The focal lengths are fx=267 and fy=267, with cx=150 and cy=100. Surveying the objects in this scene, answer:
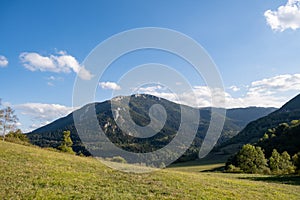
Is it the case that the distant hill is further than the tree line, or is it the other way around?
the distant hill

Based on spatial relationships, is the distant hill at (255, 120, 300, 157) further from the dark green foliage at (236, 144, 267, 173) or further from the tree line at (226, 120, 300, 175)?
the dark green foliage at (236, 144, 267, 173)

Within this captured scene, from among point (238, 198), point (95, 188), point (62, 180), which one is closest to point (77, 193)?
point (95, 188)

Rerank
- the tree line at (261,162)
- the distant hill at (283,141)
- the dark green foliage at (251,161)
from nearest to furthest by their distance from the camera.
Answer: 1. the tree line at (261,162)
2. the dark green foliage at (251,161)
3. the distant hill at (283,141)

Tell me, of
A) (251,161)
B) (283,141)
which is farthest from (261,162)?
(283,141)

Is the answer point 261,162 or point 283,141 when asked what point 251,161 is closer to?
point 261,162

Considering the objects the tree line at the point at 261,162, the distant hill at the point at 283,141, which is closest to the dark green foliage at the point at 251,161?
the tree line at the point at 261,162

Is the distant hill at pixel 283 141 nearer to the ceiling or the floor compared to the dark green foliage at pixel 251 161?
nearer to the ceiling

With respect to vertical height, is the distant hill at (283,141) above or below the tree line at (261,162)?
above

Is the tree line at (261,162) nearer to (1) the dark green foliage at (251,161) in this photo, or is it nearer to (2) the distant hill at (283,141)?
(1) the dark green foliage at (251,161)

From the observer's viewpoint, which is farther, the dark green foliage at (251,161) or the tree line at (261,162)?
the dark green foliage at (251,161)

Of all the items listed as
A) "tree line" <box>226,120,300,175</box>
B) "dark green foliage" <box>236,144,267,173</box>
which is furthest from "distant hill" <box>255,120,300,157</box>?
"dark green foliage" <box>236,144,267,173</box>

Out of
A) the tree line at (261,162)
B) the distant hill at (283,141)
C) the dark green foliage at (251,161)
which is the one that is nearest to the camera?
the tree line at (261,162)

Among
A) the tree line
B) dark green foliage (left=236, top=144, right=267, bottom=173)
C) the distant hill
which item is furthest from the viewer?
the distant hill

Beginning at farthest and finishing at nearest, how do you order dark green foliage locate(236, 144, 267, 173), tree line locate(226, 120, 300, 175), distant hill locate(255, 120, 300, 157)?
distant hill locate(255, 120, 300, 157), dark green foliage locate(236, 144, 267, 173), tree line locate(226, 120, 300, 175)
